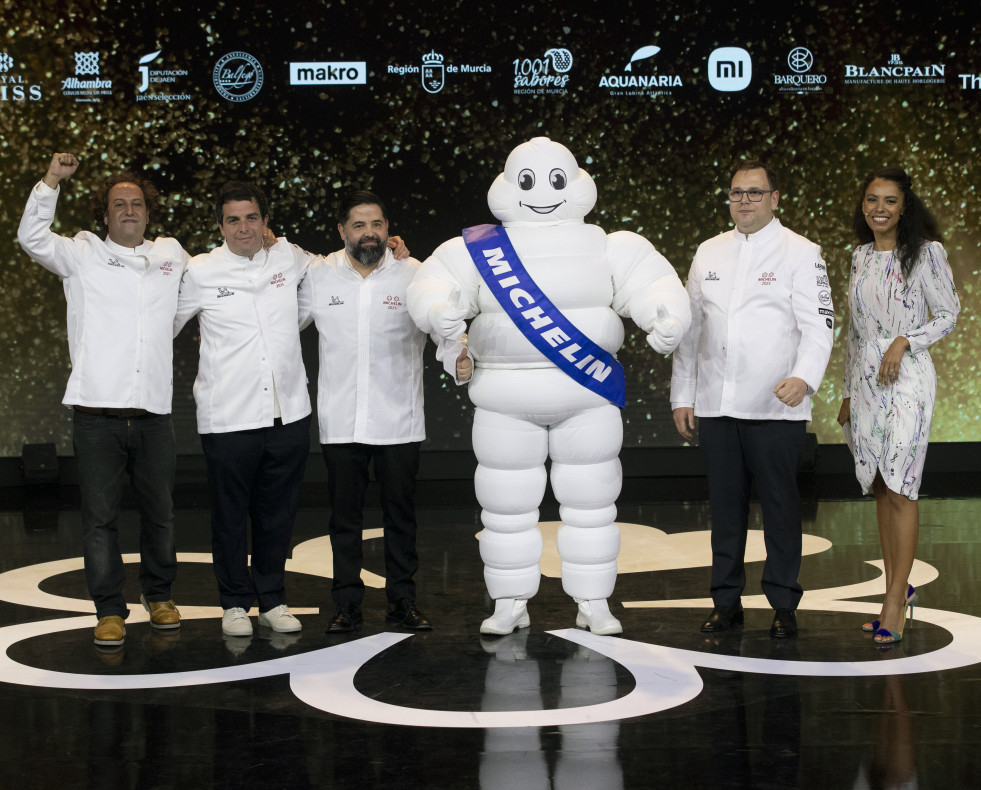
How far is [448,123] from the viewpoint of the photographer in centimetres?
713

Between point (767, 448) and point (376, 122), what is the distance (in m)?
4.29

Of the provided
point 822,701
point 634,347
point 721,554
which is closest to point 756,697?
point 822,701

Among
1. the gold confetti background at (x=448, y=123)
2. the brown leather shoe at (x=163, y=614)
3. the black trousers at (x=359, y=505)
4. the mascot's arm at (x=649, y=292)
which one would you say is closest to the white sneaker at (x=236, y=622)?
the brown leather shoe at (x=163, y=614)

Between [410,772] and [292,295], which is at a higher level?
[292,295]

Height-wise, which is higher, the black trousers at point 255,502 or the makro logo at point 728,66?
the makro logo at point 728,66

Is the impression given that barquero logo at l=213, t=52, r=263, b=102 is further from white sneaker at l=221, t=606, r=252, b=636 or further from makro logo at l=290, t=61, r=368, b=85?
white sneaker at l=221, t=606, r=252, b=636

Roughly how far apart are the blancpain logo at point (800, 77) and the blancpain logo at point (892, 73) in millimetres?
204

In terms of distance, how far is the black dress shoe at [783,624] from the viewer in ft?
12.0

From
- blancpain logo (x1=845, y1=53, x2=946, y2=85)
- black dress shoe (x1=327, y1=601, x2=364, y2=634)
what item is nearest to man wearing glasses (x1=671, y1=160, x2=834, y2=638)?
black dress shoe (x1=327, y1=601, x2=364, y2=634)

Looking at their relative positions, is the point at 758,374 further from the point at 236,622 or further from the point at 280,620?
the point at 236,622

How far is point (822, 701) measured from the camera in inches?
120

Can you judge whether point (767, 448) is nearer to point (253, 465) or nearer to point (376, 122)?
point (253, 465)

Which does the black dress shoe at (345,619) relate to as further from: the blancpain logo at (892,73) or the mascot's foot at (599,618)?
the blancpain logo at (892,73)

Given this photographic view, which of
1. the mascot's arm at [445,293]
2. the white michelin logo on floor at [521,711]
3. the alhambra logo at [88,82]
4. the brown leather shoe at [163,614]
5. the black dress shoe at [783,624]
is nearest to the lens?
the white michelin logo on floor at [521,711]
